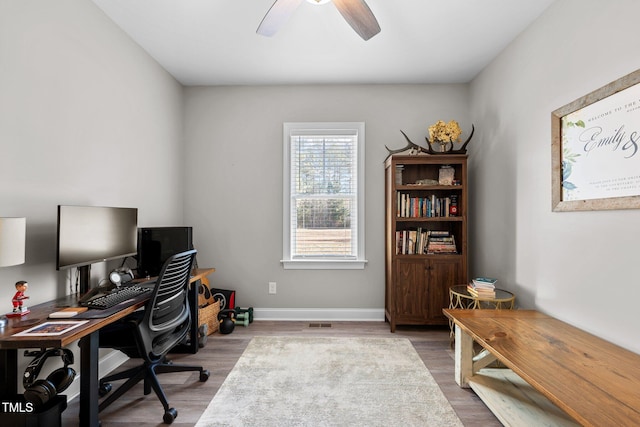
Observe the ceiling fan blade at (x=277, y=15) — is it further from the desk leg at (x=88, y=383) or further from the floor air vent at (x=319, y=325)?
the floor air vent at (x=319, y=325)

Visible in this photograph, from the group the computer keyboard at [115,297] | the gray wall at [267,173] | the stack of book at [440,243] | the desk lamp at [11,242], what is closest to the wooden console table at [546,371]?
the stack of book at [440,243]

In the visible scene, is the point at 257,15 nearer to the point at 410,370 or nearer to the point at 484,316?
the point at 484,316

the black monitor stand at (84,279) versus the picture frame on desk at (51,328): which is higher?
the black monitor stand at (84,279)

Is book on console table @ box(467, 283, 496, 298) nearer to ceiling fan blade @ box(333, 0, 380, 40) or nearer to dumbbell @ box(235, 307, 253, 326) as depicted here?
ceiling fan blade @ box(333, 0, 380, 40)

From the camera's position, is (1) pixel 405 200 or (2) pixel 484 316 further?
(1) pixel 405 200

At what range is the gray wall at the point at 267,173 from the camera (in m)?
3.60

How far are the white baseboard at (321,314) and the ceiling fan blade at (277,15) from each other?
9.13ft

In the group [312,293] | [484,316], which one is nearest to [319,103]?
[312,293]

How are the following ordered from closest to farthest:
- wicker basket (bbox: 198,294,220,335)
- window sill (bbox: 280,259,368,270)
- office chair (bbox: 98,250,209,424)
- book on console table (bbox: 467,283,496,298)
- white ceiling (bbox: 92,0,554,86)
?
office chair (bbox: 98,250,209,424) → white ceiling (bbox: 92,0,554,86) → book on console table (bbox: 467,283,496,298) → wicker basket (bbox: 198,294,220,335) → window sill (bbox: 280,259,368,270)

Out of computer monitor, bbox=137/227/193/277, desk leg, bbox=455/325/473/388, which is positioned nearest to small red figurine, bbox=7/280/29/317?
computer monitor, bbox=137/227/193/277

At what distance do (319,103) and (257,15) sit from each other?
1356mm

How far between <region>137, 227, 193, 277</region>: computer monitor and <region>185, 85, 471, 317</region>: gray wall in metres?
0.77

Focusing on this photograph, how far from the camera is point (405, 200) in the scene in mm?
3268

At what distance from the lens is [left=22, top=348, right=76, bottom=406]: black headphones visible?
1.40 meters
